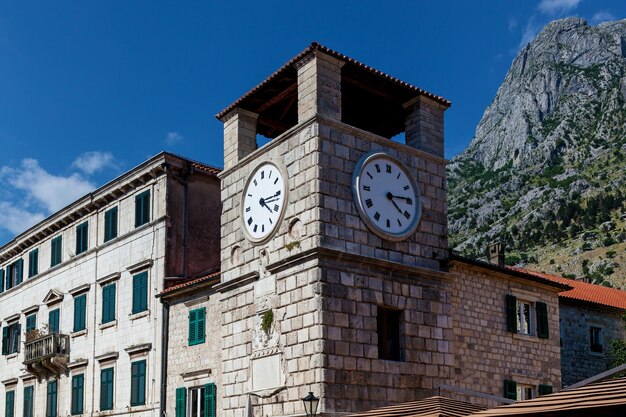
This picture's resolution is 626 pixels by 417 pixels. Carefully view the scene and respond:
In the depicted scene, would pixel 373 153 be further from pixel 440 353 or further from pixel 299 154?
pixel 440 353

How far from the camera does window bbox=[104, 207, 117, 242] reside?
3051 centimetres

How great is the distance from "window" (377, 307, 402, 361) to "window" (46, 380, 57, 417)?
1760 cm

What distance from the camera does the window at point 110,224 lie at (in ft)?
100

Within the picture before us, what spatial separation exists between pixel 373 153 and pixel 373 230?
6.55ft

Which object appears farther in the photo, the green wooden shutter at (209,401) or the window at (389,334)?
the green wooden shutter at (209,401)

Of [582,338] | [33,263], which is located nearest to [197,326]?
[33,263]

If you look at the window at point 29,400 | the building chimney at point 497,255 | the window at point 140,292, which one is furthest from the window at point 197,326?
the window at point 29,400

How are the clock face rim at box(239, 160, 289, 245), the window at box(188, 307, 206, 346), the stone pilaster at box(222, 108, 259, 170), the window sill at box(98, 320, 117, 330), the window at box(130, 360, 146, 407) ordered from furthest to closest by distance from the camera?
the window sill at box(98, 320, 117, 330)
the window at box(130, 360, 146, 407)
the window at box(188, 307, 206, 346)
the stone pilaster at box(222, 108, 259, 170)
the clock face rim at box(239, 160, 289, 245)

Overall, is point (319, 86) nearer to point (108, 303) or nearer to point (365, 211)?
point (365, 211)

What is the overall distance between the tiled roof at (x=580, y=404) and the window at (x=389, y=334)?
30.2 ft

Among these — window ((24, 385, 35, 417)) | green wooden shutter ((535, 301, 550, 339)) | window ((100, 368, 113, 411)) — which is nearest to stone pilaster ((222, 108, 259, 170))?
green wooden shutter ((535, 301, 550, 339))

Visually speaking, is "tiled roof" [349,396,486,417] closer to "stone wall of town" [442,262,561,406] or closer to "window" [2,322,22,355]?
"stone wall of town" [442,262,561,406]

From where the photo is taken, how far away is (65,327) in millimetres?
32281

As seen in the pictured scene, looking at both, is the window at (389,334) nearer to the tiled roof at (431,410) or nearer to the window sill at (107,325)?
the tiled roof at (431,410)
